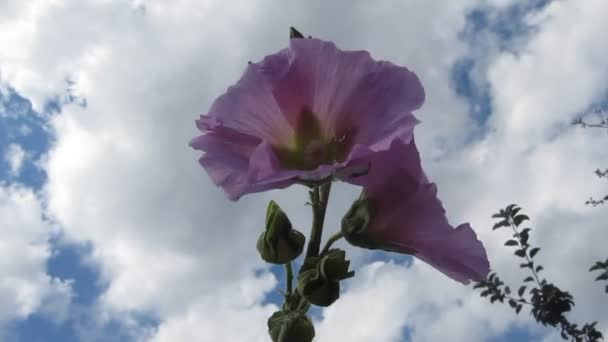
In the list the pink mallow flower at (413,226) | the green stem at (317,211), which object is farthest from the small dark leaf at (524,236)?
the green stem at (317,211)

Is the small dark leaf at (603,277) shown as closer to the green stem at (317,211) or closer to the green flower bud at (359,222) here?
the green flower bud at (359,222)

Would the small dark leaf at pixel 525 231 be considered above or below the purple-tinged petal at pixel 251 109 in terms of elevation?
above

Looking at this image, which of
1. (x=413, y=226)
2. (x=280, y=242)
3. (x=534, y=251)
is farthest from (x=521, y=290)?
(x=280, y=242)

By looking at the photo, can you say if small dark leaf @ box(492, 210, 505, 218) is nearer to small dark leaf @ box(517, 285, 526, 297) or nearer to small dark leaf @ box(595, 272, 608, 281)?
small dark leaf @ box(517, 285, 526, 297)

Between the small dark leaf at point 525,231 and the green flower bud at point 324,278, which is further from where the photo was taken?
the small dark leaf at point 525,231

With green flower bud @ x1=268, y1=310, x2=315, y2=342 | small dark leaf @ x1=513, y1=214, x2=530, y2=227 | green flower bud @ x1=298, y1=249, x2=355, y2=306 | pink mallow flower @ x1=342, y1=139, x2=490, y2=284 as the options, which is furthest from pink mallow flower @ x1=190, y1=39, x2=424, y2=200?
small dark leaf @ x1=513, y1=214, x2=530, y2=227
